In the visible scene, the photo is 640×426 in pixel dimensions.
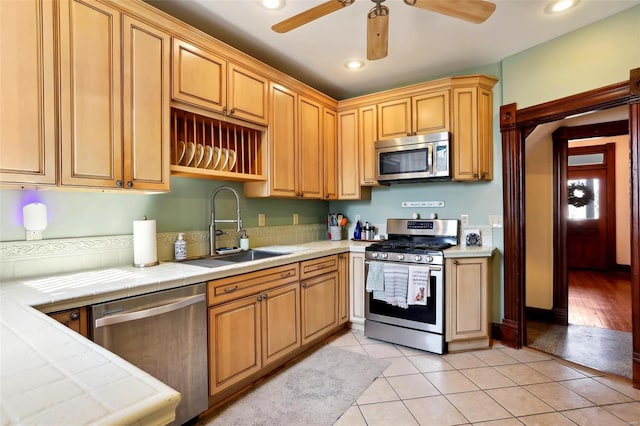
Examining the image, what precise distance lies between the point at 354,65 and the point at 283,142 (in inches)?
41.7

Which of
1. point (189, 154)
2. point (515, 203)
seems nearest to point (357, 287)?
point (515, 203)

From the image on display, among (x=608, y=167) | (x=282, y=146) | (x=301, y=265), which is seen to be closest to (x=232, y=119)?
(x=282, y=146)

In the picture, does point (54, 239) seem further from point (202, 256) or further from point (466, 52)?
point (466, 52)

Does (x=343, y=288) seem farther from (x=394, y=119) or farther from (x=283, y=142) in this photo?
(x=394, y=119)

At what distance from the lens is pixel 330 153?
11.7 feet

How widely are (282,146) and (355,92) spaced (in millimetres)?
1518

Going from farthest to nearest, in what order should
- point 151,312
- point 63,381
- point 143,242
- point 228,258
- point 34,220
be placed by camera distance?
point 228,258
point 143,242
point 34,220
point 151,312
point 63,381

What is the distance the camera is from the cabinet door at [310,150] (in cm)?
312

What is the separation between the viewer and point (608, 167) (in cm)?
→ 589

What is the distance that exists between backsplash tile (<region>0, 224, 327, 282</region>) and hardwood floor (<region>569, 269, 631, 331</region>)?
3.98 m

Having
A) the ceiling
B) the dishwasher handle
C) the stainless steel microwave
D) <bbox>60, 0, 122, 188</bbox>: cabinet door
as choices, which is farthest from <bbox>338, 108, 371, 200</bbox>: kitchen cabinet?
<bbox>60, 0, 122, 188</bbox>: cabinet door

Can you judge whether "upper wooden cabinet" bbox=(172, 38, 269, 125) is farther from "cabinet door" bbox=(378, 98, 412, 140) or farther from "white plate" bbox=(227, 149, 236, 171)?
"cabinet door" bbox=(378, 98, 412, 140)

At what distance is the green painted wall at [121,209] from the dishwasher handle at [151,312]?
73 cm

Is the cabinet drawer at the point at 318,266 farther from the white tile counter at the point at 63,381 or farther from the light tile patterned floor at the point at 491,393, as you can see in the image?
the white tile counter at the point at 63,381
